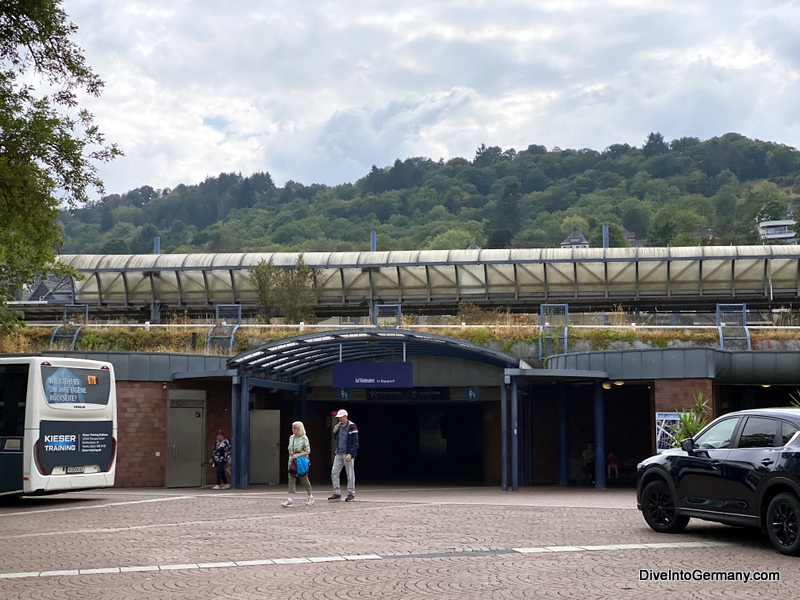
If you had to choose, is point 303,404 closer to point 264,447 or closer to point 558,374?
point 264,447

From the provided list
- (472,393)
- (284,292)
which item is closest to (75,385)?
(472,393)

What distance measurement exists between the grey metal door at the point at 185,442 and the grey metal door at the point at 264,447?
4.75 ft

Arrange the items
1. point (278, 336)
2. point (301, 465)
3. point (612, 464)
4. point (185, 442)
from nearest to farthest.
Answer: point (301, 465) → point (185, 442) → point (612, 464) → point (278, 336)

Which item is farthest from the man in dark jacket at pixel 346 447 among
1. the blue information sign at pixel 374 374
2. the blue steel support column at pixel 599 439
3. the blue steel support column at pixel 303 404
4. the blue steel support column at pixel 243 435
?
the blue steel support column at pixel 303 404

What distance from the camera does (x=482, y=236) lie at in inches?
4739

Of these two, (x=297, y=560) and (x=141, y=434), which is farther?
(x=141, y=434)

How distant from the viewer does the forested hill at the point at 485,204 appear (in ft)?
374

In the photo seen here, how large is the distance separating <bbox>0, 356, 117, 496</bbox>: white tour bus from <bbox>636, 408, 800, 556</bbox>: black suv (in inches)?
423

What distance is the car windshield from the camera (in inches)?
485

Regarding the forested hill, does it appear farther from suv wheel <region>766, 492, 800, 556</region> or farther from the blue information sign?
suv wheel <region>766, 492, 800, 556</region>

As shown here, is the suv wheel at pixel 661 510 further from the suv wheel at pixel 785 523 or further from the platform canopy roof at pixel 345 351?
the platform canopy roof at pixel 345 351

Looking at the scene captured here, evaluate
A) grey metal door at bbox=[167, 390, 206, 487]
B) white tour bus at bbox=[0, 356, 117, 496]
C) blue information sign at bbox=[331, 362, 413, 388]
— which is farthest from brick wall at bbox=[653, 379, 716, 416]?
white tour bus at bbox=[0, 356, 117, 496]

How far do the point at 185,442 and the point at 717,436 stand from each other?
16228mm

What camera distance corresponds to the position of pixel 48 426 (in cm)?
1855
